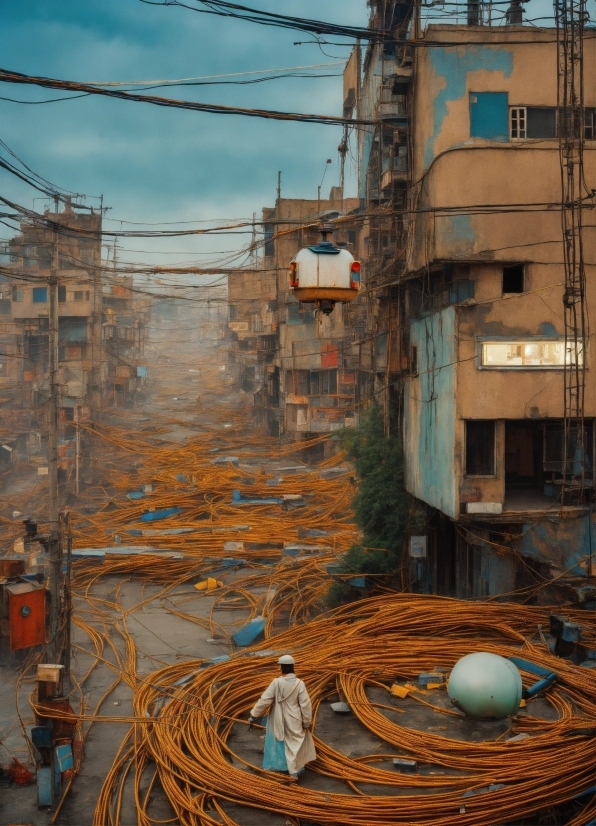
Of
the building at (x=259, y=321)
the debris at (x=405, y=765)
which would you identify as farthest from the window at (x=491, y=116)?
the building at (x=259, y=321)

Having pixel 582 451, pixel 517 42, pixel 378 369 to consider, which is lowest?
pixel 582 451

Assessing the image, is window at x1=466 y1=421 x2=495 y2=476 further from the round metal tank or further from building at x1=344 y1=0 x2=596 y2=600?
the round metal tank

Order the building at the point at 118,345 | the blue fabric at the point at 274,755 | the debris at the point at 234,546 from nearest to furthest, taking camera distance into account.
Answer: the blue fabric at the point at 274,755 < the debris at the point at 234,546 < the building at the point at 118,345

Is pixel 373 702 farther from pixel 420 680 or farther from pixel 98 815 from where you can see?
pixel 98 815

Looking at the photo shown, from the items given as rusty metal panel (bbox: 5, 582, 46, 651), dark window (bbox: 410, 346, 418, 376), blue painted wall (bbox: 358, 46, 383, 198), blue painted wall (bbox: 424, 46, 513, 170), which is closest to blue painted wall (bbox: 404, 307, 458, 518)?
dark window (bbox: 410, 346, 418, 376)

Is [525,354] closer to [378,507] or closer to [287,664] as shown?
[378,507]

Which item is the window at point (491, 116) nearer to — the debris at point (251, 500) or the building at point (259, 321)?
the debris at point (251, 500)

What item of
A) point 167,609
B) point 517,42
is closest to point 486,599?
point 167,609

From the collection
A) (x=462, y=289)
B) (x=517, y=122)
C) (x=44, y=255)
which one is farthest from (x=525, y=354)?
(x=44, y=255)
